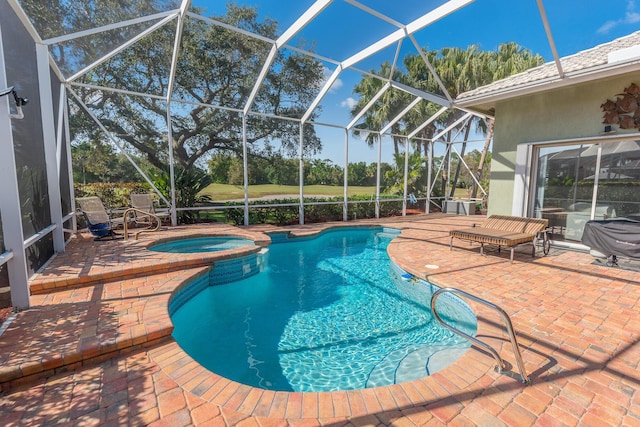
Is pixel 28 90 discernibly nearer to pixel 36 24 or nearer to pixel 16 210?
pixel 36 24

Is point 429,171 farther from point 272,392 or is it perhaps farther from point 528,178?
point 272,392

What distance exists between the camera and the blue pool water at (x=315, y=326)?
3.42 meters

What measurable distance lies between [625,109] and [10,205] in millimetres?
10194

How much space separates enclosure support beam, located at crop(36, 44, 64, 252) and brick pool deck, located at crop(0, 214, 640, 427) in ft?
6.29

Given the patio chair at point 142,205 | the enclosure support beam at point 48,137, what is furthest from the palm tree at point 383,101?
the patio chair at point 142,205

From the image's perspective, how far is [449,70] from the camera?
51.3 feet

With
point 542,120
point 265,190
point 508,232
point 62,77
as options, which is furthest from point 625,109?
point 62,77

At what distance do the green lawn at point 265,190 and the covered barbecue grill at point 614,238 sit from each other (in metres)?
9.74

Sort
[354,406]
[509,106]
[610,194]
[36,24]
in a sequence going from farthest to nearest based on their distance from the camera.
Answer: [509,106] → [610,194] → [36,24] → [354,406]

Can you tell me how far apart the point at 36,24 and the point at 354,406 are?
8149mm

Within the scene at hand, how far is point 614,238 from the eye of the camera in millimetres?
5480

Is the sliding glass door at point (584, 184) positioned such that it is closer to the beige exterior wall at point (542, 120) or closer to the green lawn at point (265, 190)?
the beige exterior wall at point (542, 120)

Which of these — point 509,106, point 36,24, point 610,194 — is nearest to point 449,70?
point 509,106

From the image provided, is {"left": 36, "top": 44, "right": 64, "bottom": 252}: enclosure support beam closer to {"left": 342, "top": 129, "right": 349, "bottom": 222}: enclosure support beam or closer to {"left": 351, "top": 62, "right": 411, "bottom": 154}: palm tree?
{"left": 351, "top": 62, "right": 411, "bottom": 154}: palm tree
